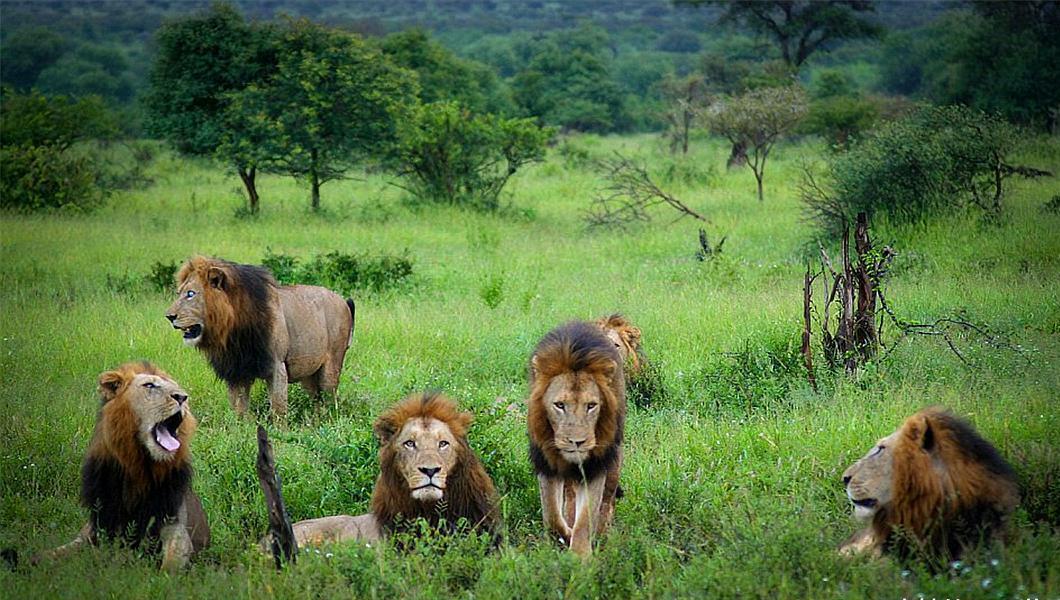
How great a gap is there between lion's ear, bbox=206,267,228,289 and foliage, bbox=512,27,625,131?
91.2 ft

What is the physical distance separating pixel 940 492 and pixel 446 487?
6.81 ft

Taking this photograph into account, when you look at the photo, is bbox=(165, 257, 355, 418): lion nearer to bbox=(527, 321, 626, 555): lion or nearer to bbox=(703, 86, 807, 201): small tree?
bbox=(527, 321, 626, 555): lion

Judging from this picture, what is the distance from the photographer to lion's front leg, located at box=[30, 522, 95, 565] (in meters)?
4.89

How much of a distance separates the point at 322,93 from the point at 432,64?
1026 centimetres

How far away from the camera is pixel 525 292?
10875mm

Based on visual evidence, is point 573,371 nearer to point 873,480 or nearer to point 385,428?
point 385,428

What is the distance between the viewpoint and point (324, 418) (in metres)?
7.34

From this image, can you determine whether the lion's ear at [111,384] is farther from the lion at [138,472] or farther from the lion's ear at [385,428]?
the lion's ear at [385,428]

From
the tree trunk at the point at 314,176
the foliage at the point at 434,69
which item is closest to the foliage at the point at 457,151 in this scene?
the tree trunk at the point at 314,176

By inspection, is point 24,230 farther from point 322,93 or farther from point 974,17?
point 974,17

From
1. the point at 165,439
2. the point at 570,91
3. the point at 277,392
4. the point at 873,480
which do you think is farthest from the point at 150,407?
the point at 570,91

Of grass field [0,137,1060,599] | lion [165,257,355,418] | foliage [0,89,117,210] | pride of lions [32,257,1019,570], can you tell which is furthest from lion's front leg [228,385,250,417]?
foliage [0,89,117,210]

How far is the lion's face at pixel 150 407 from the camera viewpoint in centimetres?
493

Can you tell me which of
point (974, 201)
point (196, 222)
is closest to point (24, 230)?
point (196, 222)
